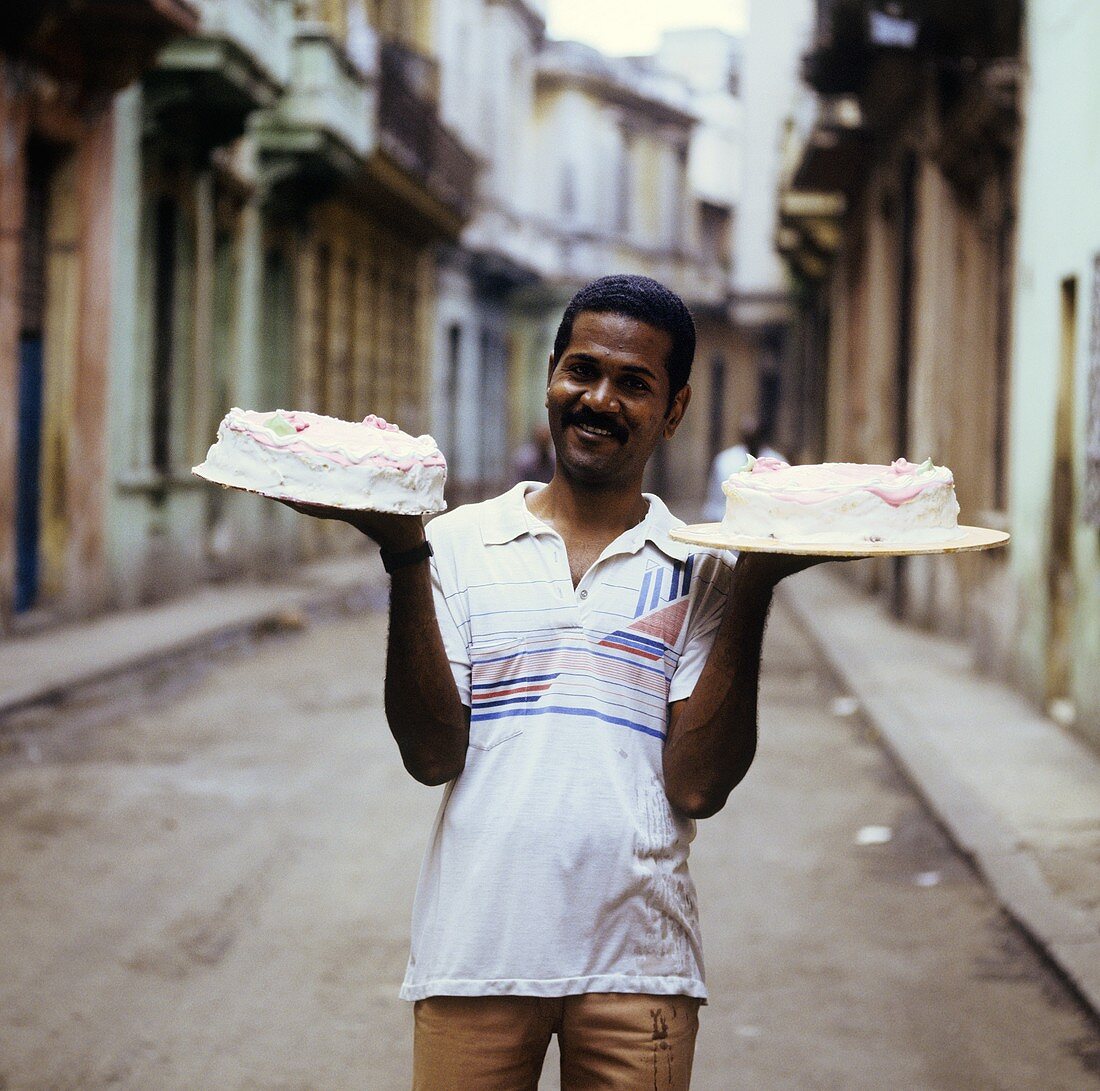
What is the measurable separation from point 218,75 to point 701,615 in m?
14.8

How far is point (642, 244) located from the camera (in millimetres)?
46562

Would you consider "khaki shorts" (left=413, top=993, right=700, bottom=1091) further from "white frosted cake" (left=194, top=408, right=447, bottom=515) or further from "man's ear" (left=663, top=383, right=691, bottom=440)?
"man's ear" (left=663, top=383, right=691, bottom=440)

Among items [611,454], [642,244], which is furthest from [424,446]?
[642,244]

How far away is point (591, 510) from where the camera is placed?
258cm

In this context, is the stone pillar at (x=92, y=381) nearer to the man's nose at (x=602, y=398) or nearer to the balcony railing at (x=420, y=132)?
the balcony railing at (x=420, y=132)

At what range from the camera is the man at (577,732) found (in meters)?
2.40

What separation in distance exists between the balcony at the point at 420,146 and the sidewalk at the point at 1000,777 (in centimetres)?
1240

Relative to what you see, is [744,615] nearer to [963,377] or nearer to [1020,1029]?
[1020,1029]

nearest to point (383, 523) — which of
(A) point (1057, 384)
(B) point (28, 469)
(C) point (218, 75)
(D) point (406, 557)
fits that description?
(D) point (406, 557)

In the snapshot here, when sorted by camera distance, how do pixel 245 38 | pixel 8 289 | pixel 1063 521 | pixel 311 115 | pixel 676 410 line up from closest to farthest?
pixel 676 410 < pixel 1063 521 < pixel 8 289 < pixel 245 38 < pixel 311 115

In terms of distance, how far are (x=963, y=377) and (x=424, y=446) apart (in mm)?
12951

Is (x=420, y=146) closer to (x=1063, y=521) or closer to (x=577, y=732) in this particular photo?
(x=1063, y=521)

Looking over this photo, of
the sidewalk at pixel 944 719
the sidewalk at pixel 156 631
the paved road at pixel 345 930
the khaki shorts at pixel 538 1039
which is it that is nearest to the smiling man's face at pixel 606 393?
the khaki shorts at pixel 538 1039

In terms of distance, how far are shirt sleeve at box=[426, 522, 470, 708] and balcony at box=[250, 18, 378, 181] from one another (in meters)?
18.2
